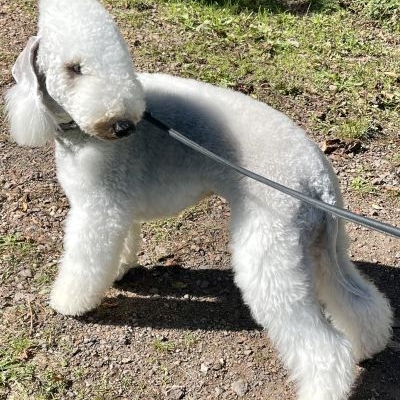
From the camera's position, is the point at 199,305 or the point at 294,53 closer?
the point at 199,305

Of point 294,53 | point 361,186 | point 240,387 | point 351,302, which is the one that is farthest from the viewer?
point 294,53

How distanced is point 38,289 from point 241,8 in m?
4.07

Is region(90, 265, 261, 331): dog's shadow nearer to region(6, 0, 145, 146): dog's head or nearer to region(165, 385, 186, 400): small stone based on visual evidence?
region(165, 385, 186, 400): small stone

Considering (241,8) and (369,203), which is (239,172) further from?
(241,8)

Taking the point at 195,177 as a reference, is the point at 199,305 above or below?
below

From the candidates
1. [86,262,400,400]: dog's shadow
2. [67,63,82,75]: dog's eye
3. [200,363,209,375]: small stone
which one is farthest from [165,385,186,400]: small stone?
[67,63,82,75]: dog's eye

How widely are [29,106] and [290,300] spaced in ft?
4.59

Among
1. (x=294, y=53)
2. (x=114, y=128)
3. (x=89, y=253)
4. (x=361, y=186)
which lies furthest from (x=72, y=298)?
(x=294, y=53)

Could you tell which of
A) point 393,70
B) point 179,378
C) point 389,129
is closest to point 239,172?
point 179,378

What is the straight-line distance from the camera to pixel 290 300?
2736mm

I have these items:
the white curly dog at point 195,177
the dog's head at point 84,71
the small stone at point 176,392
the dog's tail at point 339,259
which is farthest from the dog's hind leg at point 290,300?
the dog's head at point 84,71

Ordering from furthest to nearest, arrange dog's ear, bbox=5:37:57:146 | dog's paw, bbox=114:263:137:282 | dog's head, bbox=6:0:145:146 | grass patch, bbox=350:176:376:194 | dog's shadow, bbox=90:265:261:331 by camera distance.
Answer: grass patch, bbox=350:176:376:194 < dog's paw, bbox=114:263:137:282 < dog's shadow, bbox=90:265:261:331 < dog's ear, bbox=5:37:57:146 < dog's head, bbox=6:0:145:146

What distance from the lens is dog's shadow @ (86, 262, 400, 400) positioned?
3.22 metres

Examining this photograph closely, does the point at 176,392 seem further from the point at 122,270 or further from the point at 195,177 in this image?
the point at 195,177
